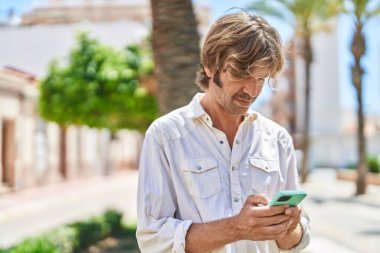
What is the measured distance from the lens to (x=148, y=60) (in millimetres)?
15422

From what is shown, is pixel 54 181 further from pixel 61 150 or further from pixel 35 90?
pixel 35 90

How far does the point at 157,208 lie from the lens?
1871mm

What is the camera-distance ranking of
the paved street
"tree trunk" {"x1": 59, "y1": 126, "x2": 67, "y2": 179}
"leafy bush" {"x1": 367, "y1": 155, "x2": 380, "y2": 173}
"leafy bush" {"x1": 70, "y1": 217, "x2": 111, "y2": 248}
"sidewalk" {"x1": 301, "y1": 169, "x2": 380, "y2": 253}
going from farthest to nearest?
"tree trunk" {"x1": 59, "y1": 126, "x2": 67, "y2": 179}
"leafy bush" {"x1": 367, "y1": 155, "x2": 380, "y2": 173}
the paved street
"leafy bush" {"x1": 70, "y1": 217, "x2": 111, "y2": 248}
"sidewalk" {"x1": 301, "y1": 169, "x2": 380, "y2": 253}

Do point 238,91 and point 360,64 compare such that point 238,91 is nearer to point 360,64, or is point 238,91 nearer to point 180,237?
point 180,237

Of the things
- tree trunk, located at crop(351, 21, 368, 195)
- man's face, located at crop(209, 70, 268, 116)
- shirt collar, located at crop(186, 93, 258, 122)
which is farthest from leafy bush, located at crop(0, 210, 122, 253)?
tree trunk, located at crop(351, 21, 368, 195)

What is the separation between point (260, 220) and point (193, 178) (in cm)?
27

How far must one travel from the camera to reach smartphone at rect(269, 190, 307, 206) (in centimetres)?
168

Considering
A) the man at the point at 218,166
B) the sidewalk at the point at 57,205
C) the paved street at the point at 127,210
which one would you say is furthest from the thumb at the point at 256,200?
the sidewalk at the point at 57,205

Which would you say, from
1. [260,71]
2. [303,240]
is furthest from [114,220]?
[260,71]

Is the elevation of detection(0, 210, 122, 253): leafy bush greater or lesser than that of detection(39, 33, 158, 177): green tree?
lesser

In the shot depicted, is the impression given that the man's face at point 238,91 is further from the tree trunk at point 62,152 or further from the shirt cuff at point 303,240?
the tree trunk at point 62,152

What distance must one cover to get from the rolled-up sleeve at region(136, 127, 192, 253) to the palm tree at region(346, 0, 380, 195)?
18799mm

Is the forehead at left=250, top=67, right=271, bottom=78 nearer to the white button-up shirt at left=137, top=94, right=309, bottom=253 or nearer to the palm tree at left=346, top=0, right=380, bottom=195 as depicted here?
the white button-up shirt at left=137, top=94, right=309, bottom=253

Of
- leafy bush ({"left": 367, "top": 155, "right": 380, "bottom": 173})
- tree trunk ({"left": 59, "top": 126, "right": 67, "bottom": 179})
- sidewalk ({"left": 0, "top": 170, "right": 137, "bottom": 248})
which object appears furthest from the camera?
tree trunk ({"left": 59, "top": 126, "right": 67, "bottom": 179})
